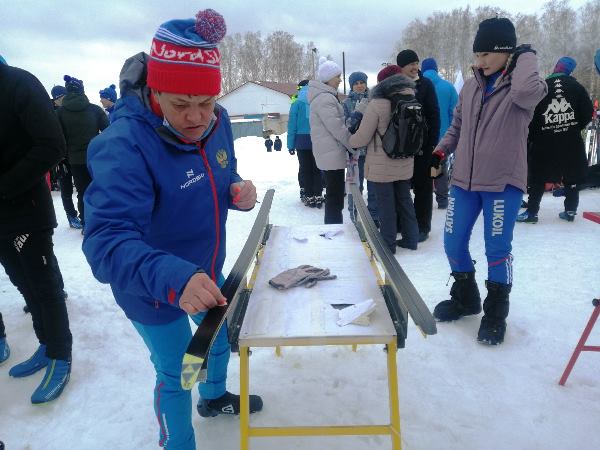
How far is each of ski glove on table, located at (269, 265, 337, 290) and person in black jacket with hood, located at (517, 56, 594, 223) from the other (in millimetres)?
3993

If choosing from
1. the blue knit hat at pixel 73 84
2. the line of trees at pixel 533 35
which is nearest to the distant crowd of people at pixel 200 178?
the blue knit hat at pixel 73 84

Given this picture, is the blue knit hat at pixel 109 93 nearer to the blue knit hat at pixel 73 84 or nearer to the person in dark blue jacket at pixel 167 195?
the blue knit hat at pixel 73 84

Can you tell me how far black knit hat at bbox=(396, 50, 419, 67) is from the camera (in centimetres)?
456

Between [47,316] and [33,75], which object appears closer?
[33,75]

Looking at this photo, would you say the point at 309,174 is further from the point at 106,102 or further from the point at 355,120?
the point at 106,102

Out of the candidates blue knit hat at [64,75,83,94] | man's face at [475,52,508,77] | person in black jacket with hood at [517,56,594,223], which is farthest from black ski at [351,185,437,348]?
blue knit hat at [64,75,83,94]

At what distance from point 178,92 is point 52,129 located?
1.39 meters

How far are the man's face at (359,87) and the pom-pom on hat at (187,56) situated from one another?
5159 millimetres

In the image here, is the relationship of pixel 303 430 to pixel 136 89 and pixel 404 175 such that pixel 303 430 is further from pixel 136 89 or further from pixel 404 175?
pixel 404 175

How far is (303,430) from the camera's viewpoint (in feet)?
5.79

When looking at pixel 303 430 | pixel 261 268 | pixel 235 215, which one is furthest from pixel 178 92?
pixel 235 215

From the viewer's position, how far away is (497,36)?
2.63 m

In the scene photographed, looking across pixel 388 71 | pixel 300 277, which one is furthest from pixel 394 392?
pixel 388 71

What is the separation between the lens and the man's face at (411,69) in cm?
457
